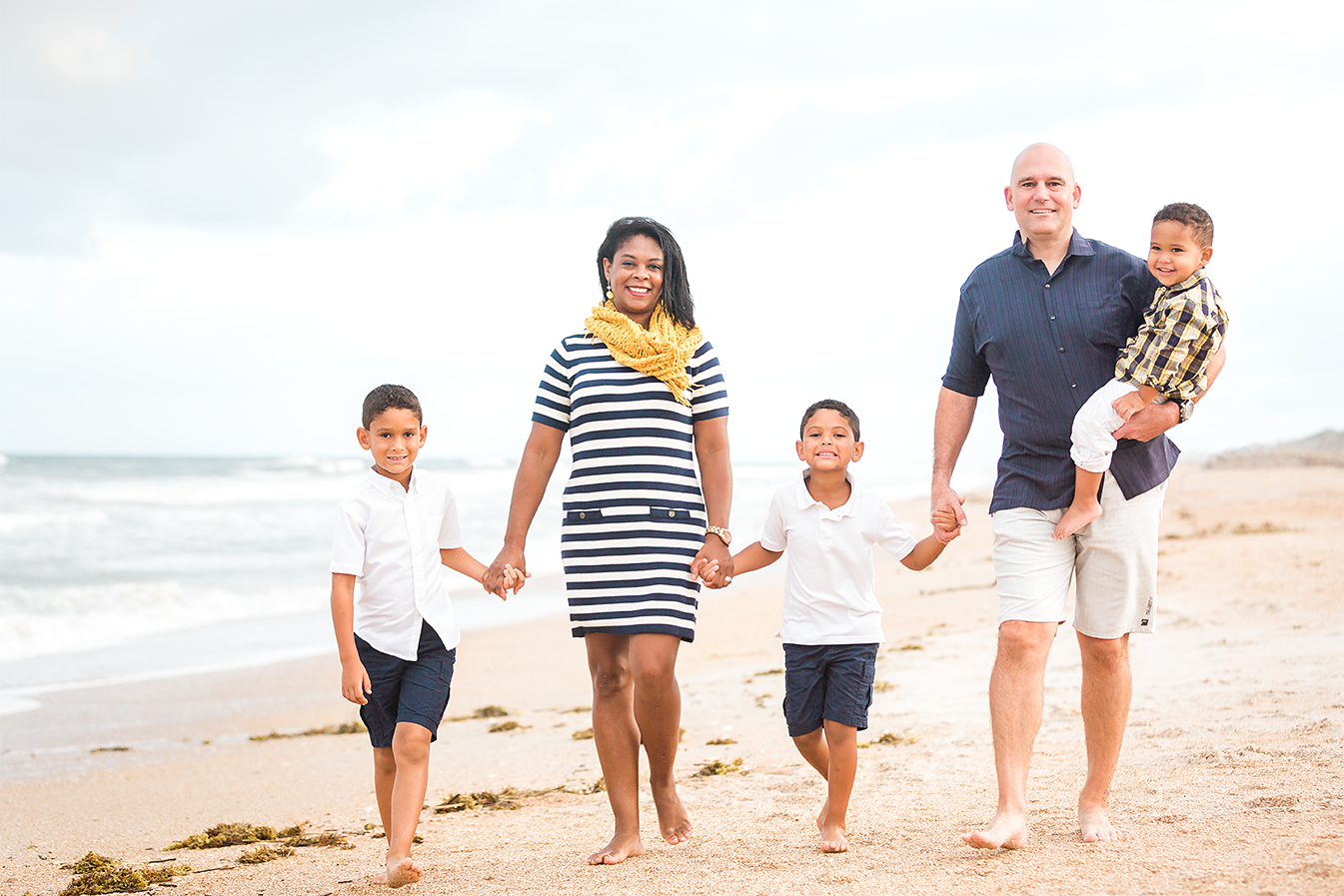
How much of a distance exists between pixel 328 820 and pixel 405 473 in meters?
2.06

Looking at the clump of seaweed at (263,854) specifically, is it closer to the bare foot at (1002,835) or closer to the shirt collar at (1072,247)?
the bare foot at (1002,835)

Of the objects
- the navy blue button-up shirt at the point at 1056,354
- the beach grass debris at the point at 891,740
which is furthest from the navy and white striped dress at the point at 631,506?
the beach grass debris at the point at 891,740

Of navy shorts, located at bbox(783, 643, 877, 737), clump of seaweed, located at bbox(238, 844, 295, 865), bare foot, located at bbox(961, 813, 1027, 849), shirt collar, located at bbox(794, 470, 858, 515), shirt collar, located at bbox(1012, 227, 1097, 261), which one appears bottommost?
clump of seaweed, located at bbox(238, 844, 295, 865)

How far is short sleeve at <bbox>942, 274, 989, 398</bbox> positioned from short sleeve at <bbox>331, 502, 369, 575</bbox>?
2.12 meters

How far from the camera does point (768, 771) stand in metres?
5.12

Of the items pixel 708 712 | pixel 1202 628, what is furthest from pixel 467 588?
pixel 1202 628

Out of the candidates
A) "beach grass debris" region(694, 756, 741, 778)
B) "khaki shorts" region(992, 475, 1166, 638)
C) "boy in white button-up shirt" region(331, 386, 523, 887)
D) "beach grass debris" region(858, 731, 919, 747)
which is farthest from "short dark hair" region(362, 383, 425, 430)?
"beach grass debris" region(858, 731, 919, 747)

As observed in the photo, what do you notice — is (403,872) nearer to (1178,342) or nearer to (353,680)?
(353,680)

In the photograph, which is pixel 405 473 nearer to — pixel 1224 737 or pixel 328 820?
pixel 328 820

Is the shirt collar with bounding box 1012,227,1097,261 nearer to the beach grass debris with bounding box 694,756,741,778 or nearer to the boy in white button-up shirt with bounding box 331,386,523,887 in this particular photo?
the boy in white button-up shirt with bounding box 331,386,523,887

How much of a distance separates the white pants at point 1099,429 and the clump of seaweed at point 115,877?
11.5 ft

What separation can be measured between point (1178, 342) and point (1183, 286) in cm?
20

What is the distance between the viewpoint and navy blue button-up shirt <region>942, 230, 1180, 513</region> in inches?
136

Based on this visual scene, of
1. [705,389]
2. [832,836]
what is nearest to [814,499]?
[705,389]
